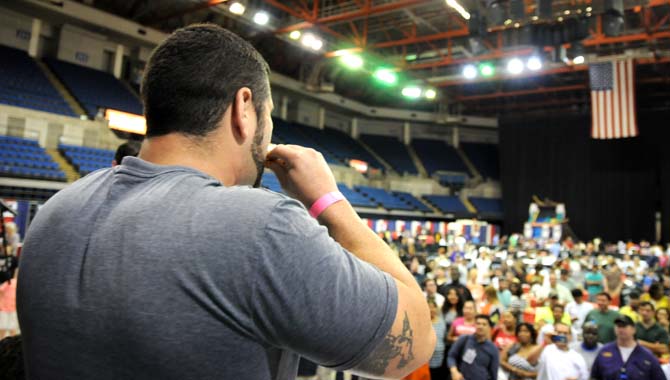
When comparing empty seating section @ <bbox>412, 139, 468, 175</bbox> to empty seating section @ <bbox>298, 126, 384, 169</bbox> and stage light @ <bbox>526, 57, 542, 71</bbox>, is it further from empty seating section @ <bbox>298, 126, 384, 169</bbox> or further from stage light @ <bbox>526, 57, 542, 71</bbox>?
stage light @ <bbox>526, 57, 542, 71</bbox>

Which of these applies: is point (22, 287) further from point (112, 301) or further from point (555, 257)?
point (555, 257)

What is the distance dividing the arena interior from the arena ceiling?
0.10 meters

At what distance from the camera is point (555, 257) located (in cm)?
1477

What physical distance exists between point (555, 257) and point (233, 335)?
51.8 feet

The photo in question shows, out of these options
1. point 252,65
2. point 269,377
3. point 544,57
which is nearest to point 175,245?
point 269,377

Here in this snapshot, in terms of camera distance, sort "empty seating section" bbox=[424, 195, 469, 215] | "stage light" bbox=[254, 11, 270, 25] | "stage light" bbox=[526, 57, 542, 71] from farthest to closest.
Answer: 1. "empty seating section" bbox=[424, 195, 469, 215]
2. "stage light" bbox=[526, 57, 542, 71]
3. "stage light" bbox=[254, 11, 270, 25]

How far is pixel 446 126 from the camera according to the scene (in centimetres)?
3172

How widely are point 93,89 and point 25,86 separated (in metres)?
2.44

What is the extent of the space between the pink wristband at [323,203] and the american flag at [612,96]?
17993mm

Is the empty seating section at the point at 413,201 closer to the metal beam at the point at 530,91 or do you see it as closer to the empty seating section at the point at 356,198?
the empty seating section at the point at 356,198

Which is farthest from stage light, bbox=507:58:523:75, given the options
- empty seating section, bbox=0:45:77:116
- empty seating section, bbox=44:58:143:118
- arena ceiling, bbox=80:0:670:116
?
A: empty seating section, bbox=0:45:77:116

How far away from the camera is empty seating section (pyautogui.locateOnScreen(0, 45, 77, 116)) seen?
14102 mm

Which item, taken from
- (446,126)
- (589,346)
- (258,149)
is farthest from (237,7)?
(446,126)

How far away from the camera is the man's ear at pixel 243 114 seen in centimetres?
82
